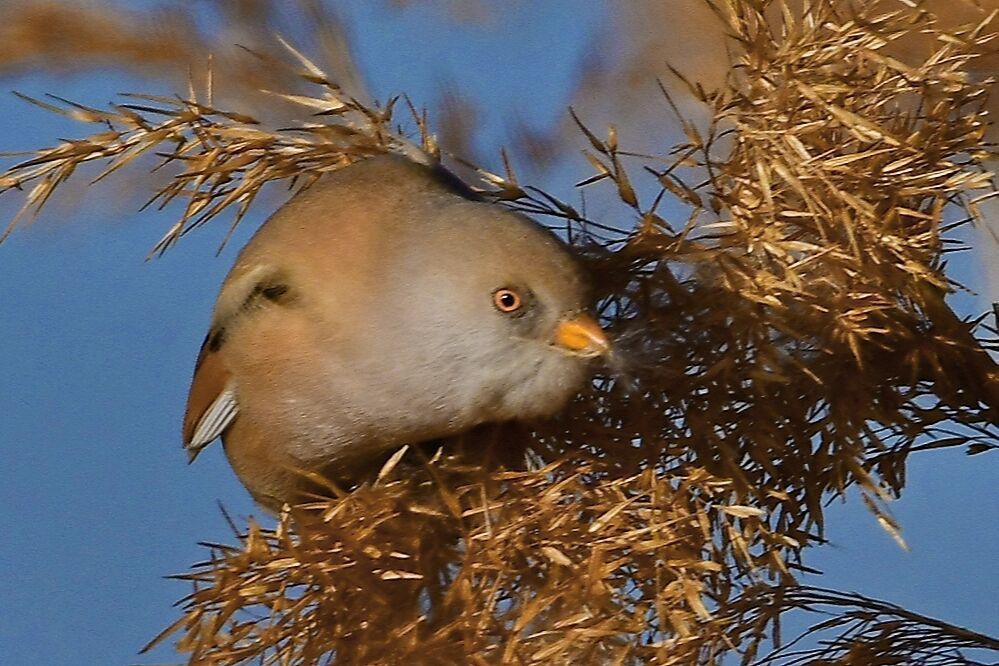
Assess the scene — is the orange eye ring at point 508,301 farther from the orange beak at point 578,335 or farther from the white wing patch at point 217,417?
the white wing patch at point 217,417

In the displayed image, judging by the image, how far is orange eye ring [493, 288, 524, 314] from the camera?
1.65 feet

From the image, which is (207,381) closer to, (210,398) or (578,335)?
(210,398)

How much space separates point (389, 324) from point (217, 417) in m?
0.13

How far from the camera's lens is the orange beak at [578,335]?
509 millimetres

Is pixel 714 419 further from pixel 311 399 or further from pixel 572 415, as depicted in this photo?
pixel 311 399

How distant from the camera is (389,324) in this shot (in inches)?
20.4

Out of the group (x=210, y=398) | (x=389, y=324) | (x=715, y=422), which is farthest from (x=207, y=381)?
(x=715, y=422)

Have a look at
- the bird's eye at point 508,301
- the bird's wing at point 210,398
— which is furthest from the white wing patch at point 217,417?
the bird's eye at point 508,301

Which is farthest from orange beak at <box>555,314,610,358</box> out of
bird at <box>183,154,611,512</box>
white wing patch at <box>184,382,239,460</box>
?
white wing patch at <box>184,382,239,460</box>

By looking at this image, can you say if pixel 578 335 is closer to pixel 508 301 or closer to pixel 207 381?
pixel 508 301

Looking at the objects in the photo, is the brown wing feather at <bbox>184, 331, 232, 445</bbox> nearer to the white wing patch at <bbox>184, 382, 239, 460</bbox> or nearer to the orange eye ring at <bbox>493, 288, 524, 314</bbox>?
the white wing patch at <bbox>184, 382, 239, 460</bbox>

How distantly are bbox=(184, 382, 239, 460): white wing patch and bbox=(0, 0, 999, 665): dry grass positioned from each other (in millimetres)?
69

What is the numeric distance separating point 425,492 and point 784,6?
263mm

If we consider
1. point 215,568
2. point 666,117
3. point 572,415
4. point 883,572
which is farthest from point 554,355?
point 883,572
